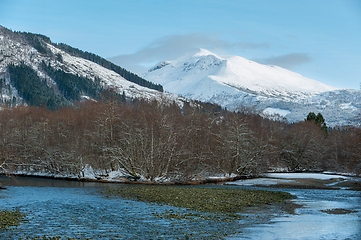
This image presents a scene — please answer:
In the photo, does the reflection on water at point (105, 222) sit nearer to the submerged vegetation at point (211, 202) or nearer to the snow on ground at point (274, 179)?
the submerged vegetation at point (211, 202)

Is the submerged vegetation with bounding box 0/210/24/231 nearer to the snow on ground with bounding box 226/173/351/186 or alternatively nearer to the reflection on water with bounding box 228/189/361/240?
the reflection on water with bounding box 228/189/361/240

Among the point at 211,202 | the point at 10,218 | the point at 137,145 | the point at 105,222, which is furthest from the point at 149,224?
the point at 137,145

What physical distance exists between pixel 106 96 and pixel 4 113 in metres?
42.3

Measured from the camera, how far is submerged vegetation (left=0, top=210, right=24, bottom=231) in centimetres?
2070

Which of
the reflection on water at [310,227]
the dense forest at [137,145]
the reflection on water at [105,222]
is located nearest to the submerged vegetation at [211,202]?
the reflection on water at [105,222]

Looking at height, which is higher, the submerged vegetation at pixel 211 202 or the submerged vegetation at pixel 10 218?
the submerged vegetation at pixel 10 218

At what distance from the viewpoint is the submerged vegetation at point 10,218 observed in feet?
67.9

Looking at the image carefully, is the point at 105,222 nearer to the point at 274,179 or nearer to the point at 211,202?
the point at 211,202

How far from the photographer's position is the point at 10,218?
22891 millimetres

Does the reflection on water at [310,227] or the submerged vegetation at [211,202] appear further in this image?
the submerged vegetation at [211,202]

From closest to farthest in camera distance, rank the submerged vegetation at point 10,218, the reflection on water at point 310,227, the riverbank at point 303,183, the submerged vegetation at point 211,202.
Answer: the reflection on water at point 310,227, the submerged vegetation at point 10,218, the submerged vegetation at point 211,202, the riverbank at point 303,183

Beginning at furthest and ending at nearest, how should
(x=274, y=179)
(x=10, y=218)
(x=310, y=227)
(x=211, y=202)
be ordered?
1. (x=274, y=179)
2. (x=211, y=202)
3. (x=10, y=218)
4. (x=310, y=227)

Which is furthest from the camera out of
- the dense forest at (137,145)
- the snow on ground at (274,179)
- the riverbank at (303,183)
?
the dense forest at (137,145)

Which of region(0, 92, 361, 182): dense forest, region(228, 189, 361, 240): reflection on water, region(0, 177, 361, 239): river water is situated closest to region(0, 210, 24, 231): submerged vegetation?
region(0, 177, 361, 239): river water
